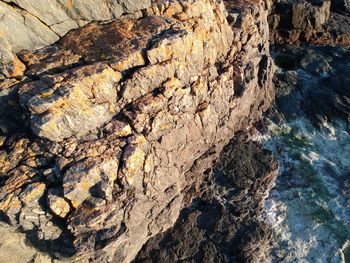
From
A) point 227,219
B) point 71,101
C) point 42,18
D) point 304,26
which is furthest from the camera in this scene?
point 304,26

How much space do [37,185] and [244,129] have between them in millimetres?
17577

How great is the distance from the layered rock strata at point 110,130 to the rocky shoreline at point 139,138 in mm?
75

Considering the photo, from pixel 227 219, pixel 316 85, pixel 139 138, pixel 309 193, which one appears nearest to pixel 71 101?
pixel 139 138

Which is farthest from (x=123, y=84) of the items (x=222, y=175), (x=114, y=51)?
(x=222, y=175)

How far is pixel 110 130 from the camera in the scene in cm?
2084

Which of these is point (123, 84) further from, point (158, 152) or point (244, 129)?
point (244, 129)

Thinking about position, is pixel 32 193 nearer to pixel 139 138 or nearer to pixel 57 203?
pixel 57 203

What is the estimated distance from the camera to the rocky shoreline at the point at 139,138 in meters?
19.7

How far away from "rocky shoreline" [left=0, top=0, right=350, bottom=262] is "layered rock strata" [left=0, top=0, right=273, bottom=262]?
→ 0.25ft

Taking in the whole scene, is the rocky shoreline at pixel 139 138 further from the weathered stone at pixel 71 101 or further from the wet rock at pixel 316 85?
the wet rock at pixel 316 85

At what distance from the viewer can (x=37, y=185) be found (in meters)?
19.3

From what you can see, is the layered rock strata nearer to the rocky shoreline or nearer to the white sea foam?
the rocky shoreline

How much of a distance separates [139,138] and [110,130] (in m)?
1.79

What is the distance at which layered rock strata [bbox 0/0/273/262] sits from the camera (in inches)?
765
